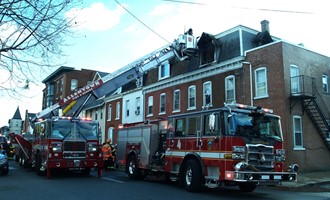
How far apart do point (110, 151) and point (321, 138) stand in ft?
40.3

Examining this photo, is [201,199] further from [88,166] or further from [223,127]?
[88,166]

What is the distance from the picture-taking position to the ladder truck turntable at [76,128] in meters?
14.8

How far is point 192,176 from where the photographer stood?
36.5 ft

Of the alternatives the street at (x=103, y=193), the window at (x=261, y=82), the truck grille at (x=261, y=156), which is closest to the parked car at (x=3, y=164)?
the street at (x=103, y=193)

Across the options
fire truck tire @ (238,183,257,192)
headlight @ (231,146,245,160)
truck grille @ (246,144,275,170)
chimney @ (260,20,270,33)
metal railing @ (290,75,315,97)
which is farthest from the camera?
chimney @ (260,20,270,33)

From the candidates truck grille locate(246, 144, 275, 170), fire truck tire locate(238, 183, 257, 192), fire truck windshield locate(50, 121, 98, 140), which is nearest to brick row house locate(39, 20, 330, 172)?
fire truck windshield locate(50, 121, 98, 140)

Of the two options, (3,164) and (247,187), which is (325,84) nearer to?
(247,187)

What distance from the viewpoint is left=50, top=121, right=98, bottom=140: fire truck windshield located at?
15.1m

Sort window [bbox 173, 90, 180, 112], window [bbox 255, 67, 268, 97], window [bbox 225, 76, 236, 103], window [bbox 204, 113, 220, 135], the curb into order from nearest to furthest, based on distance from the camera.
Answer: window [bbox 204, 113, 220, 135]
the curb
window [bbox 255, 67, 268, 97]
window [bbox 225, 76, 236, 103]
window [bbox 173, 90, 180, 112]

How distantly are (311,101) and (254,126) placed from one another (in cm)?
1003

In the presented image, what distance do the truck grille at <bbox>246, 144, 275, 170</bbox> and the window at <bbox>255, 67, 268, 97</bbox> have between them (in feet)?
29.9

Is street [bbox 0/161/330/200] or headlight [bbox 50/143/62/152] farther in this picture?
headlight [bbox 50/143/62/152]

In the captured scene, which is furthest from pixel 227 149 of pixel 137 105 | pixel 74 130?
pixel 137 105

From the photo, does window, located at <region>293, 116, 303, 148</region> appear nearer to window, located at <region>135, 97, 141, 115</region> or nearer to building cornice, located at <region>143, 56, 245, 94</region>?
building cornice, located at <region>143, 56, 245, 94</region>
